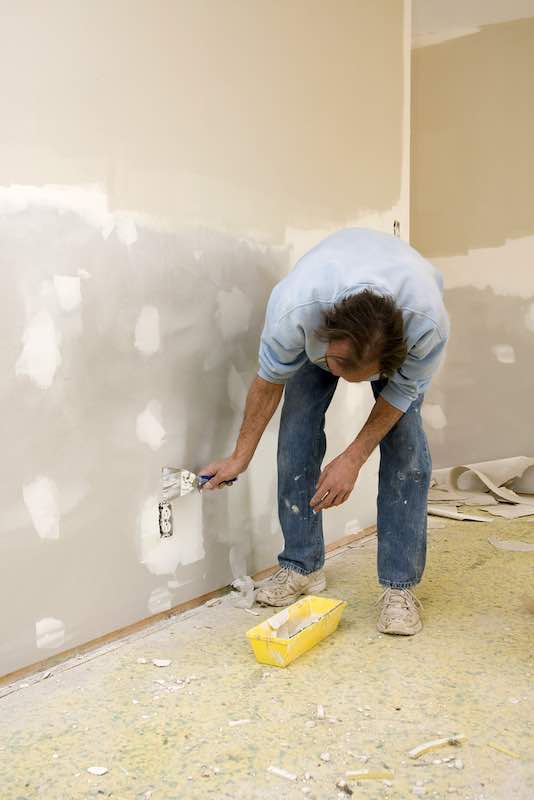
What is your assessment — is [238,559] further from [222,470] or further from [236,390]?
[236,390]

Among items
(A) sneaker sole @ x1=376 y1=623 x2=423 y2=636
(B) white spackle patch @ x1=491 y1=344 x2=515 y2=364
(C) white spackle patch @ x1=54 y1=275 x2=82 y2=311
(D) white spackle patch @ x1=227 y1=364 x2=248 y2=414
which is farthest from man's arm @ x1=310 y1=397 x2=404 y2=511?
(B) white spackle patch @ x1=491 y1=344 x2=515 y2=364

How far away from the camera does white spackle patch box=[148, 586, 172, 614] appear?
6.56 feet

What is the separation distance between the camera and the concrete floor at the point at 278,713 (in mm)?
1306

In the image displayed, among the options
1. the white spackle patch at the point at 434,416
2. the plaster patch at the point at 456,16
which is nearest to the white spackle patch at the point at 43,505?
the white spackle patch at the point at 434,416

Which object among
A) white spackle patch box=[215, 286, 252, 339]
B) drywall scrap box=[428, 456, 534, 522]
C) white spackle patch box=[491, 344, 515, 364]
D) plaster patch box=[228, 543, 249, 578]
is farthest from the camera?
white spackle patch box=[491, 344, 515, 364]

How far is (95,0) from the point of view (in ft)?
5.68

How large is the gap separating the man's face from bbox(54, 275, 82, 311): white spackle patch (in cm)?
57

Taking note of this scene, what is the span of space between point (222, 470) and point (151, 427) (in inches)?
8.7

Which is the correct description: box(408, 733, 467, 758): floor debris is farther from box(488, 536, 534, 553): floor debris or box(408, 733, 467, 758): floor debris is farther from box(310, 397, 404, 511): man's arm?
box(488, 536, 534, 553): floor debris

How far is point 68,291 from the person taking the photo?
1726 millimetres

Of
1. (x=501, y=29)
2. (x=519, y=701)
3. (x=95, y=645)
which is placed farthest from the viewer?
(x=501, y=29)

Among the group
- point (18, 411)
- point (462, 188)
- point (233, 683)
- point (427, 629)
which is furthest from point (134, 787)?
point (462, 188)

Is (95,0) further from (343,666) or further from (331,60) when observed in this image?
(343,666)

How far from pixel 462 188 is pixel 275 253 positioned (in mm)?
1631
